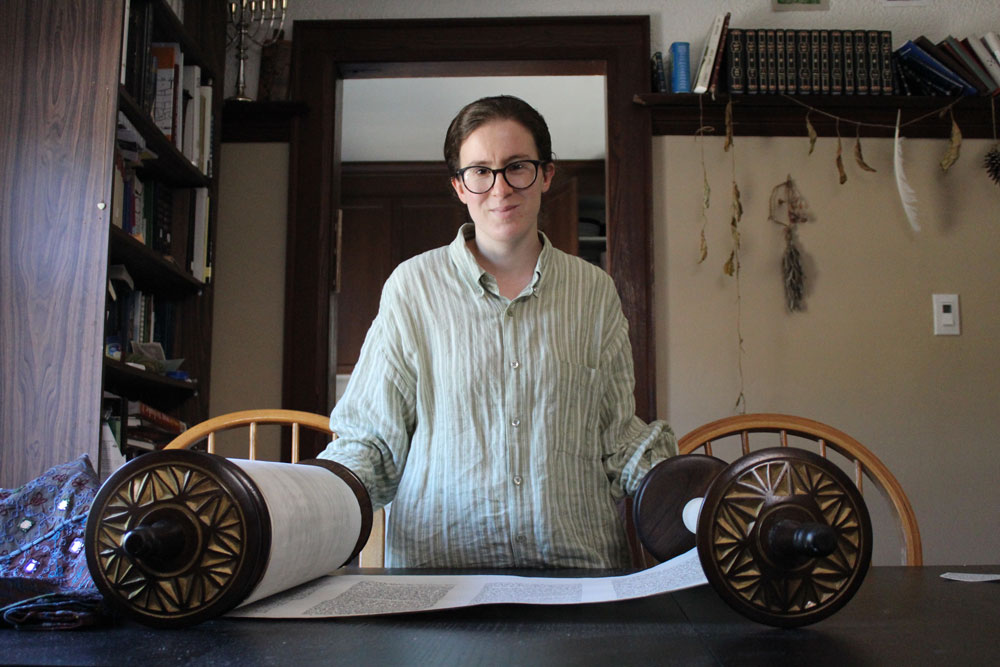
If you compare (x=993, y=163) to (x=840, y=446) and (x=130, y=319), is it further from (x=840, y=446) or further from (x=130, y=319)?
(x=130, y=319)

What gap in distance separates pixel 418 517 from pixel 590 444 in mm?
265

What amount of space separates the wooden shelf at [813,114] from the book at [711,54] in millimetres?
42

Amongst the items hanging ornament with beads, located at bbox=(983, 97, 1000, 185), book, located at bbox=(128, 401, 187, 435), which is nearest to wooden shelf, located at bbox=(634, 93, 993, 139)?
hanging ornament with beads, located at bbox=(983, 97, 1000, 185)

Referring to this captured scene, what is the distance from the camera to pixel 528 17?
2973 millimetres

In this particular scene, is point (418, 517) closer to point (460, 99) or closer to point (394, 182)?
point (460, 99)

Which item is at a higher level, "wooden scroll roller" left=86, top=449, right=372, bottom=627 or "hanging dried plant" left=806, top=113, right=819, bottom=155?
"hanging dried plant" left=806, top=113, right=819, bottom=155

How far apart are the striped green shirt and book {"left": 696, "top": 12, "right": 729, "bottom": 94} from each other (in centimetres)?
175

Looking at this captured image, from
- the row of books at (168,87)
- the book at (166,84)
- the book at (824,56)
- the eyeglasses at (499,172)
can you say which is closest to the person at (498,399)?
the eyeglasses at (499,172)

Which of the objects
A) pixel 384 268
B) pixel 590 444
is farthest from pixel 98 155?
pixel 384 268

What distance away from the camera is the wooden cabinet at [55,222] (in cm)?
194

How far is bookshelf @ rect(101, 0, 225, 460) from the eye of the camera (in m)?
2.27

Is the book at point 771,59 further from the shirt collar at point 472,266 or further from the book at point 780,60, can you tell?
the shirt collar at point 472,266

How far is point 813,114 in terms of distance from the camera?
289cm

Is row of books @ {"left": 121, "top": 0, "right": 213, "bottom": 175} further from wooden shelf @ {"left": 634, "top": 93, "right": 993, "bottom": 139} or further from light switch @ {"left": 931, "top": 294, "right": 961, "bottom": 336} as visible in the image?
light switch @ {"left": 931, "top": 294, "right": 961, "bottom": 336}
